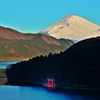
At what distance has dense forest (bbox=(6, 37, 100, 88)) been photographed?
Result: 102m

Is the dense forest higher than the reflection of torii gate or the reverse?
higher

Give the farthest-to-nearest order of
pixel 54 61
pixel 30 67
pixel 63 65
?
pixel 30 67, pixel 54 61, pixel 63 65

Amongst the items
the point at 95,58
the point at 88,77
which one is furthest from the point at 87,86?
the point at 95,58

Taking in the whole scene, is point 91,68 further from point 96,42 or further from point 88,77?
point 96,42

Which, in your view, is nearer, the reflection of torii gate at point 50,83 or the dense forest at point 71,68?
the dense forest at point 71,68

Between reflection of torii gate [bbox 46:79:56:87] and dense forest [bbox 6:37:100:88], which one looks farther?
reflection of torii gate [bbox 46:79:56:87]

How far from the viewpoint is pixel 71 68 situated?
109 meters

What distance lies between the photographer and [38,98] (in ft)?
264

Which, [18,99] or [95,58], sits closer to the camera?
[18,99]

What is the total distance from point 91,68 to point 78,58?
11864mm

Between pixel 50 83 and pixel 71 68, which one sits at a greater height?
pixel 71 68

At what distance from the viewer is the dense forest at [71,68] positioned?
10162cm

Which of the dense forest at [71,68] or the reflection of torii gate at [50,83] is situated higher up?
the dense forest at [71,68]

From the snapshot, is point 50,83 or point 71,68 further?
point 71,68
